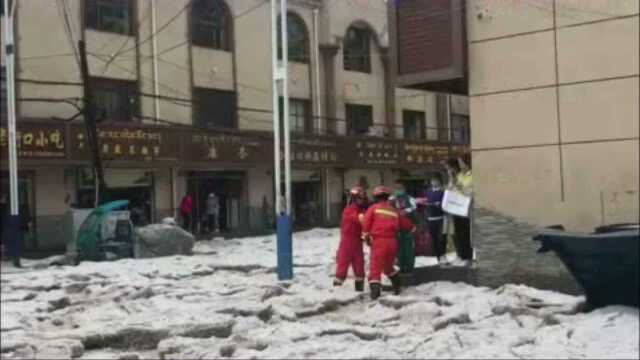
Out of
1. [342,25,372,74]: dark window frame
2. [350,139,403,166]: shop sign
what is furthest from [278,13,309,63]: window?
[350,139,403,166]: shop sign

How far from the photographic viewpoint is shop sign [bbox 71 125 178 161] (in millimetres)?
26688

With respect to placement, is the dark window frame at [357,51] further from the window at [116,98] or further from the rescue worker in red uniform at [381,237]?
the rescue worker in red uniform at [381,237]

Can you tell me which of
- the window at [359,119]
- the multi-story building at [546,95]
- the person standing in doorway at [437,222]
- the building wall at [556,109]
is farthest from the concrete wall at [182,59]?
the building wall at [556,109]

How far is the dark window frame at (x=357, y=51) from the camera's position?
4016cm

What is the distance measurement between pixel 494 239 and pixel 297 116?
25630mm

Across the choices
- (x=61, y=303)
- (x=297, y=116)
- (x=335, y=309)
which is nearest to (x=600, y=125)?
(x=335, y=309)

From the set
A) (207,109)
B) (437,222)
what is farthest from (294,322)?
(207,109)

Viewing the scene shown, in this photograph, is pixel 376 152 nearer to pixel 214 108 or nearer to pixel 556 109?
pixel 214 108

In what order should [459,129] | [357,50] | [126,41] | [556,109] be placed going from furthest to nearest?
[459,129]
[357,50]
[126,41]
[556,109]

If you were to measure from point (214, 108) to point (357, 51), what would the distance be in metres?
9.51

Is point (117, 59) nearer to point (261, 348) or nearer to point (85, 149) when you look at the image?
point (85, 149)

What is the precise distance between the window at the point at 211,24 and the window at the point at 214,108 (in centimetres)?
161

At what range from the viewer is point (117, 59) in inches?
1179

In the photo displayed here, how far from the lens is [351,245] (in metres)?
13.1
